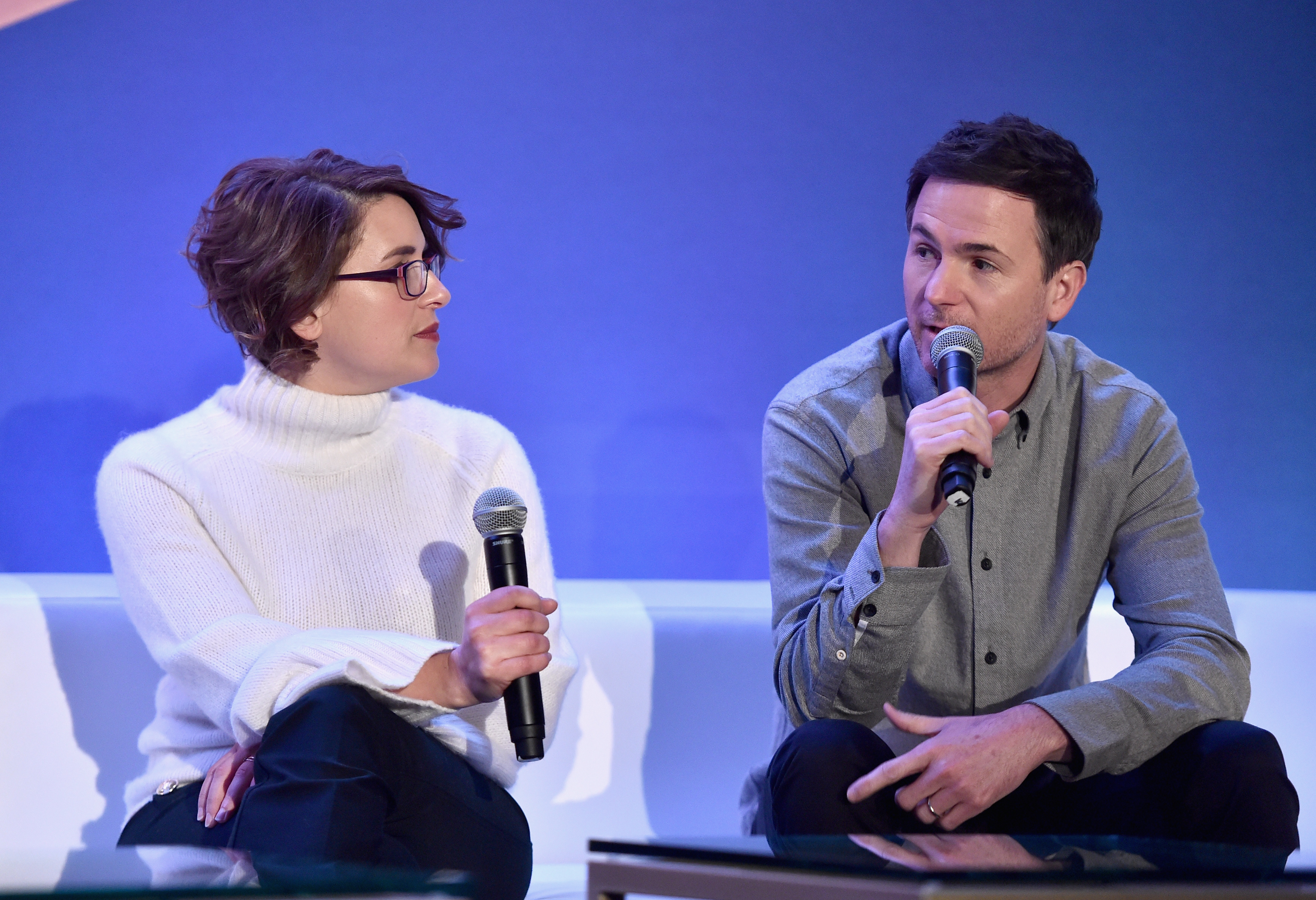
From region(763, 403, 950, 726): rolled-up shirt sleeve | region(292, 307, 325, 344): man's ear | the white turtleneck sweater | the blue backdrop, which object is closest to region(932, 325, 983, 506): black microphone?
region(763, 403, 950, 726): rolled-up shirt sleeve

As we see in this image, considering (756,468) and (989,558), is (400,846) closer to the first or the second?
(989,558)

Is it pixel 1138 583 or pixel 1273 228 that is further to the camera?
pixel 1273 228

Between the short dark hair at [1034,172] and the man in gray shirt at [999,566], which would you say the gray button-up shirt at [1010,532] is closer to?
the man in gray shirt at [999,566]

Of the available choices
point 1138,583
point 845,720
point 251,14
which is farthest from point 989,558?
point 251,14

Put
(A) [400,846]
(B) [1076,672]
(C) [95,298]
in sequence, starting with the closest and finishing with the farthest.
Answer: (A) [400,846] < (B) [1076,672] < (C) [95,298]

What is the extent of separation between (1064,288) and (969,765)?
785 millimetres

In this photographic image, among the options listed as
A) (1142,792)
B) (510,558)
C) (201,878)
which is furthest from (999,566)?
(201,878)

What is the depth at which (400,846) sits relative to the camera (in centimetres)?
151

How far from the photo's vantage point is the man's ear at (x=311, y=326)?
72.9 inches

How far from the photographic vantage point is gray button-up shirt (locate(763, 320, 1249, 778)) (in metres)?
1.75

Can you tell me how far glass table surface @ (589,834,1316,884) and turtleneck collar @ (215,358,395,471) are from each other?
1.01m

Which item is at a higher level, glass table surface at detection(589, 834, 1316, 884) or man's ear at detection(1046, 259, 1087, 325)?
man's ear at detection(1046, 259, 1087, 325)

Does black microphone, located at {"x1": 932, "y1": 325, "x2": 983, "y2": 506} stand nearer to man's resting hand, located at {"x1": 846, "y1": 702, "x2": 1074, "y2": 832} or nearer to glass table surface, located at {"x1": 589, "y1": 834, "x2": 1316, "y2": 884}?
man's resting hand, located at {"x1": 846, "y1": 702, "x2": 1074, "y2": 832}

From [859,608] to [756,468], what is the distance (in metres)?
1.34
